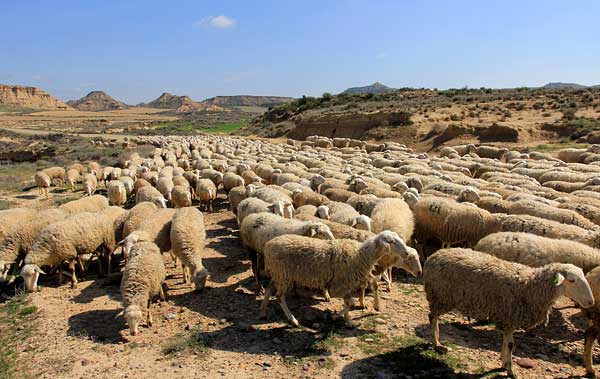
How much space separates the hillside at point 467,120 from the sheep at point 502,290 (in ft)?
96.5

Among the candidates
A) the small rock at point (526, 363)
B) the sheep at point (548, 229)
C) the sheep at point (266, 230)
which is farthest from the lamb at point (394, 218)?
the small rock at point (526, 363)

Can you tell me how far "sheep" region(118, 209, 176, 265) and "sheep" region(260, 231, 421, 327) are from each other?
317cm

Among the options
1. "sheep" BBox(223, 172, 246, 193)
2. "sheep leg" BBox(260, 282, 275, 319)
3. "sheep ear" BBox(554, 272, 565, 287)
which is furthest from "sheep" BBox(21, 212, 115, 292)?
"sheep ear" BBox(554, 272, 565, 287)

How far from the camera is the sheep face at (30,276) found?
8.36 meters

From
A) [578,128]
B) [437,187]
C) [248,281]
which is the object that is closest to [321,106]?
[578,128]

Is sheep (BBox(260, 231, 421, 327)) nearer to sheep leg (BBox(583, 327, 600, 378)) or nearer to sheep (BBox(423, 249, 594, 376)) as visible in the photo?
sheep (BBox(423, 249, 594, 376))

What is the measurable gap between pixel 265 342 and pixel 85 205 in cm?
819

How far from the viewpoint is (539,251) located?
7.28 m

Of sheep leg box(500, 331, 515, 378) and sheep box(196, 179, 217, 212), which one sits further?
sheep box(196, 179, 217, 212)

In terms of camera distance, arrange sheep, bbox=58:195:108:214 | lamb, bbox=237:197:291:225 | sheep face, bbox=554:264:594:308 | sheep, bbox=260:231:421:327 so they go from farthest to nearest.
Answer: sheep, bbox=58:195:108:214 < lamb, bbox=237:197:291:225 < sheep, bbox=260:231:421:327 < sheep face, bbox=554:264:594:308

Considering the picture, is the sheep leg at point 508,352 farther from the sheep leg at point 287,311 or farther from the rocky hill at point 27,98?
the rocky hill at point 27,98

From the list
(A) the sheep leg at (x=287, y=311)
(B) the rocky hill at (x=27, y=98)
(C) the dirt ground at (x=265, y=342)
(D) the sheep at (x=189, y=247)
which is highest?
(B) the rocky hill at (x=27, y=98)

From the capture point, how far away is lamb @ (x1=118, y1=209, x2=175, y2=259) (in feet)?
28.9

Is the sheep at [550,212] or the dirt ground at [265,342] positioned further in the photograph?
the sheep at [550,212]
